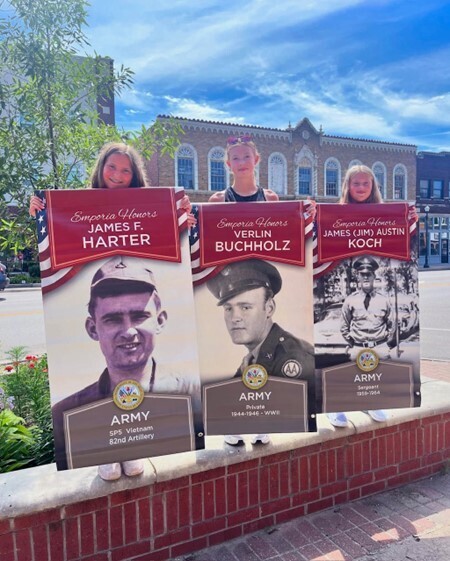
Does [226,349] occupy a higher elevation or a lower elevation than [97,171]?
lower

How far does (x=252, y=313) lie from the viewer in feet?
8.96

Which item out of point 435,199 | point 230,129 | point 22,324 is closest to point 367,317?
point 22,324

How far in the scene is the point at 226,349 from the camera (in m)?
2.73

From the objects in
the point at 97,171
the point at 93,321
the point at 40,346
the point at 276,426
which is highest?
the point at 97,171

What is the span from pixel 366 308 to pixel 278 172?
30304 mm

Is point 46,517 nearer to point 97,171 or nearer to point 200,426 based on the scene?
point 200,426

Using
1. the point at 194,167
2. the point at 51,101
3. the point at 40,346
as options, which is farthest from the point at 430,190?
the point at 51,101

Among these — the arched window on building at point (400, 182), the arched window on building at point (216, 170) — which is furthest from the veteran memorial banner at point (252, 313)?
the arched window on building at point (400, 182)

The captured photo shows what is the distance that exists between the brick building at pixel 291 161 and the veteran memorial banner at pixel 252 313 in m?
25.1

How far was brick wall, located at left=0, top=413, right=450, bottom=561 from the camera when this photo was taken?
229 cm

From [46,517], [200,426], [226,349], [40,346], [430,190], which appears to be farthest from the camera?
[430,190]

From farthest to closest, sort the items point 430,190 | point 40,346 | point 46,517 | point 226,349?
point 430,190 < point 40,346 < point 226,349 < point 46,517

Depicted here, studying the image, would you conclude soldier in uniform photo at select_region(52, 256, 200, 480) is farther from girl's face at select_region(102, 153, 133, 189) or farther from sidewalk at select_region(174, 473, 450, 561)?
sidewalk at select_region(174, 473, 450, 561)

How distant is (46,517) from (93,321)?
0.98 meters
